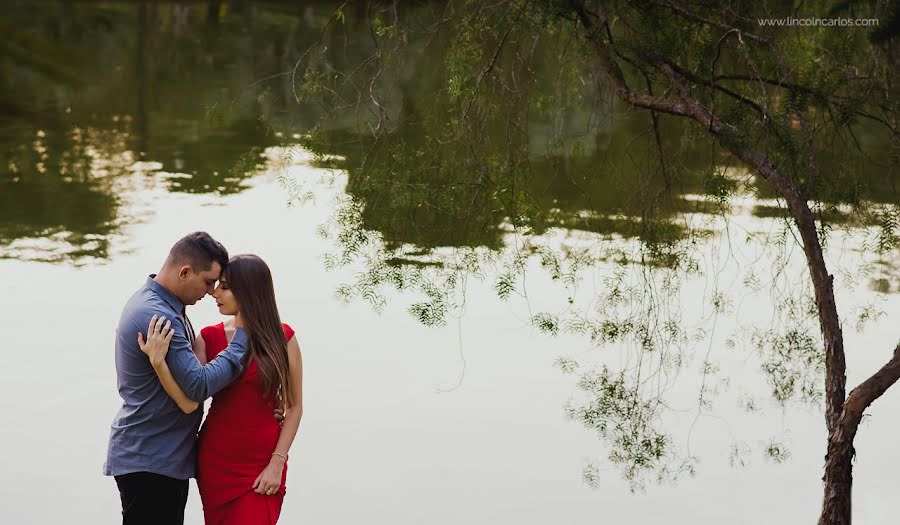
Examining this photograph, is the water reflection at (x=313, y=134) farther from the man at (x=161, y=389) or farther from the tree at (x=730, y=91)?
the man at (x=161, y=389)

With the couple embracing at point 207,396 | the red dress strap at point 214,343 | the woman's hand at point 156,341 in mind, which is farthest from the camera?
the red dress strap at point 214,343

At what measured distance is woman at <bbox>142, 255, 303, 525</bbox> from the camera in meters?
3.87

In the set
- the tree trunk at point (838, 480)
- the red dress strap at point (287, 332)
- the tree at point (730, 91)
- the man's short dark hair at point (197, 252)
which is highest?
the tree at point (730, 91)

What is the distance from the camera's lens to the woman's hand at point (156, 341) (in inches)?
144

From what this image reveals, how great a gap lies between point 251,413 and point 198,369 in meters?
0.27

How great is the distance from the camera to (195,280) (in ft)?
12.6

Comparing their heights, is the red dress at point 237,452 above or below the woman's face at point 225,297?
below

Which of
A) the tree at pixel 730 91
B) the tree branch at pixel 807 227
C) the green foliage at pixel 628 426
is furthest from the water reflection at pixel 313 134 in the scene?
the green foliage at pixel 628 426

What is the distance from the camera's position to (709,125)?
5316 mm

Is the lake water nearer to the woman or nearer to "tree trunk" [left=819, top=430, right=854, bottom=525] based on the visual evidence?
"tree trunk" [left=819, top=430, right=854, bottom=525]

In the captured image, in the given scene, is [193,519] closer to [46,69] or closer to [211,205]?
[211,205]

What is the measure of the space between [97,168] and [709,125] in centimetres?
927

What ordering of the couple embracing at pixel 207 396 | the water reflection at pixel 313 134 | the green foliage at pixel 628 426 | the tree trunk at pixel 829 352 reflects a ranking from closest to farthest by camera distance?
the couple embracing at pixel 207 396, the tree trunk at pixel 829 352, the water reflection at pixel 313 134, the green foliage at pixel 628 426

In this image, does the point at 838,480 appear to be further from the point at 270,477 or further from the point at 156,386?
the point at 156,386
